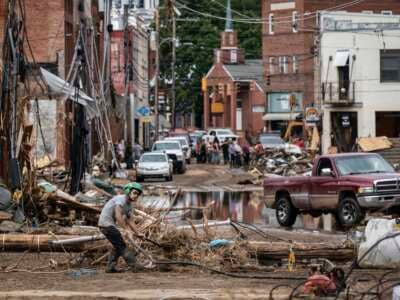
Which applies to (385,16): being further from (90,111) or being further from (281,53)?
(90,111)

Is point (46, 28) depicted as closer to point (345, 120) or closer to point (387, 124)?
point (345, 120)

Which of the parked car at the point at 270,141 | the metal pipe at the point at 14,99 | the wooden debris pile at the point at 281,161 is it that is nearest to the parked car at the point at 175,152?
the wooden debris pile at the point at 281,161

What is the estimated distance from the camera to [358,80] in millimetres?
65125

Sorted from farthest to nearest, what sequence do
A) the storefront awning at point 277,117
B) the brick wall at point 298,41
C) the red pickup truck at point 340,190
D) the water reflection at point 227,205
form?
the storefront awning at point 277,117
the brick wall at point 298,41
the water reflection at point 227,205
the red pickup truck at point 340,190

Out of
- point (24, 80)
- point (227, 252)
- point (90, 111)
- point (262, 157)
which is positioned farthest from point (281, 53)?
point (227, 252)

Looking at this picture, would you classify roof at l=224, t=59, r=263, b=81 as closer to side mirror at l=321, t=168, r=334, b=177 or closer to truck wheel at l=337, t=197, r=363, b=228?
side mirror at l=321, t=168, r=334, b=177

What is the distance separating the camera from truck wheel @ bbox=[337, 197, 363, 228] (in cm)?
2689

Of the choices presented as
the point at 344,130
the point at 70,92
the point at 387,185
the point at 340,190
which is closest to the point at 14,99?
the point at 340,190

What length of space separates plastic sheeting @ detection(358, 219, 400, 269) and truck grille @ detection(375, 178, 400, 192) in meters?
7.99

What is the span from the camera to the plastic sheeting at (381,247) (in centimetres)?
1755

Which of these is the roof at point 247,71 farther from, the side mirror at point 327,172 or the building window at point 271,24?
the side mirror at point 327,172

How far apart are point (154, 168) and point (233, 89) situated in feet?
179

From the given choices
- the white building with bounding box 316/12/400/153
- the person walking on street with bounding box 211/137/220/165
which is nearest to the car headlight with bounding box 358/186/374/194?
the white building with bounding box 316/12/400/153

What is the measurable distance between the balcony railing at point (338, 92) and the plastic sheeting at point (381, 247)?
47.4 metres
